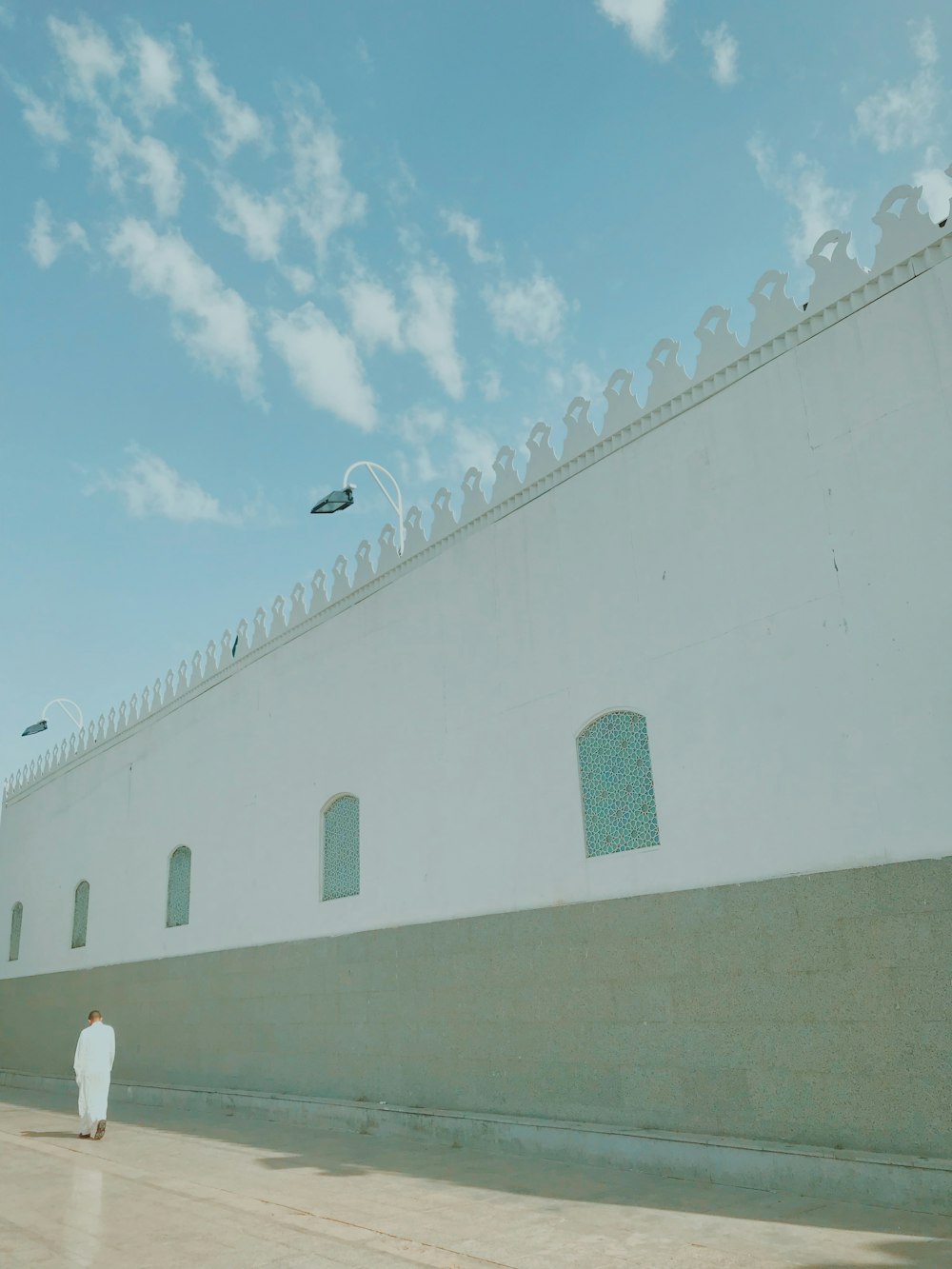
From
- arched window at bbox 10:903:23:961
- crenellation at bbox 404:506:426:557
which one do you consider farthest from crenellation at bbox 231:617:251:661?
arched window at bbox 10:903:23:961

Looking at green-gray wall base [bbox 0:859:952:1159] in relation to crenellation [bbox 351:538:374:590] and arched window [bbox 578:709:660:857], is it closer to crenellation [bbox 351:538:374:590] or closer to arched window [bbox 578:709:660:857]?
arched window [bbox 578:709:660:857]

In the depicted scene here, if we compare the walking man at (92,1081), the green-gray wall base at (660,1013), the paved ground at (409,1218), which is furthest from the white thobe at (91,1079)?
the green-gray wall base at (660,1013)

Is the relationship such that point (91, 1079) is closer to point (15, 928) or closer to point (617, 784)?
point (617, 784)

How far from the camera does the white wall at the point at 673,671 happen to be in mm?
5719

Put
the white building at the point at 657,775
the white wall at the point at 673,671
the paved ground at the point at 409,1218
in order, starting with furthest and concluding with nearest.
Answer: the white wall at the point at 673,671
the white building at the point at 657,775
the paved ground at the point at 409,1218

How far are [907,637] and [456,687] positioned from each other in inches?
159

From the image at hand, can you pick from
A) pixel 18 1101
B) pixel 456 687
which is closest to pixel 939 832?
pixel 456 687

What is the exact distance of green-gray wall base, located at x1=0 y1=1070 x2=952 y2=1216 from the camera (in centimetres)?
500

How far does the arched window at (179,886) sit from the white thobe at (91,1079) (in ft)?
8.67

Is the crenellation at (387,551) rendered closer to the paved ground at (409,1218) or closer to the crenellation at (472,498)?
the crenellation at (472,498)

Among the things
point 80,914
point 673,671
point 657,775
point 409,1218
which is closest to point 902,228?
point 673,671

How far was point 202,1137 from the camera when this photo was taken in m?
8.84

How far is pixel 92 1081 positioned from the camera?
365 inches

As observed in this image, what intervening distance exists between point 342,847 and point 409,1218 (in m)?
4.51
